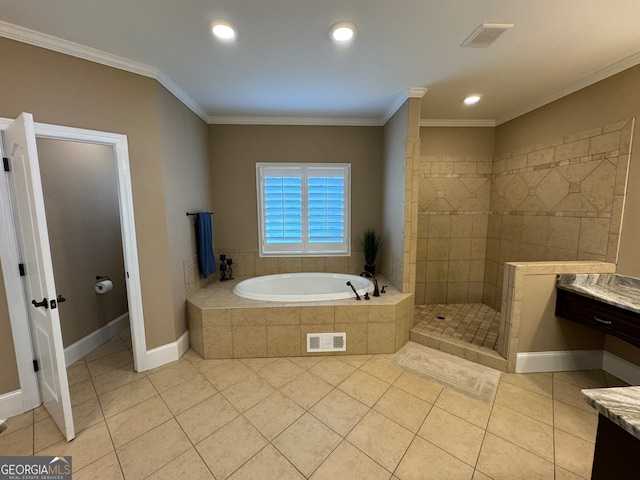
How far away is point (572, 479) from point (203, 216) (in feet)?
11.6

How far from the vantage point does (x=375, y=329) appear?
261cm

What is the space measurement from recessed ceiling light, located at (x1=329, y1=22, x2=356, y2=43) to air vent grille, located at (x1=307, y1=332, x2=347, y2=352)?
249 centimetres

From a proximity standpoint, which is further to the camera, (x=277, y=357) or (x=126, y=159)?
(x=277, y=357)

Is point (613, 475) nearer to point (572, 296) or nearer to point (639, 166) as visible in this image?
point (572, 296)

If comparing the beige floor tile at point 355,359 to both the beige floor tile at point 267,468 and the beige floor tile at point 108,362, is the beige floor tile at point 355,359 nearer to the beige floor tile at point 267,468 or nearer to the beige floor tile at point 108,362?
the beige floor tile at point 267,468

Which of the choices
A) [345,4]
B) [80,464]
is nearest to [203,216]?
[80,464]

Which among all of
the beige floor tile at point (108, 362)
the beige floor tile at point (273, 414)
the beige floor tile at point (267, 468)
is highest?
the beige floor tile at point (108, 362)

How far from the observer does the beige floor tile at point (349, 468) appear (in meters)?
1.43

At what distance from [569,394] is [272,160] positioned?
382 centimetres

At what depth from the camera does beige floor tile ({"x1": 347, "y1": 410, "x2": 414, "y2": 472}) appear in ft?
5.07

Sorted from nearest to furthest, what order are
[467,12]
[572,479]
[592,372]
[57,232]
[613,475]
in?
[613,475]
[572,479]
[467,12]
[592,372]
[57,232]

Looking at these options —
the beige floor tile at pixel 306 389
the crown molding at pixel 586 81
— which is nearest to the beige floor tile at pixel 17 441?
the beige floor tile at pixel 306 389

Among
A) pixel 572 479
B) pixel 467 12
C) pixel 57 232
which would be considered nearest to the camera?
pixel 572 479

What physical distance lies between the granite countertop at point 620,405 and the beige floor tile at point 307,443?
4.45ft
